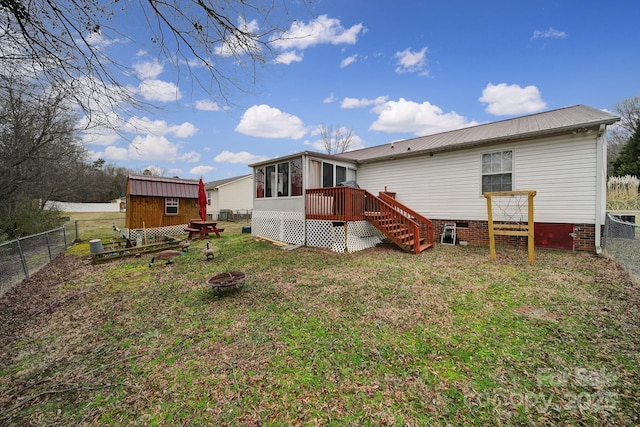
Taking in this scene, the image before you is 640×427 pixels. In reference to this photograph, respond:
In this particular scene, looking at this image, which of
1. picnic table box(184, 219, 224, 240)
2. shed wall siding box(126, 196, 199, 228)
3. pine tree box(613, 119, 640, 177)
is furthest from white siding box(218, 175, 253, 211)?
pine tree box(613, 119, 640, 177)

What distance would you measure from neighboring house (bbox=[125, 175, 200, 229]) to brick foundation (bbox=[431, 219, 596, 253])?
13.4 meters

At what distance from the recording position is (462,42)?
9.66 meters

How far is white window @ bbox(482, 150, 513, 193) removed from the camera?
310 inches

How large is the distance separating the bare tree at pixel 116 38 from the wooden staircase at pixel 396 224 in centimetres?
638

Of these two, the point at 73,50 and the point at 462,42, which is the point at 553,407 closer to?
the point at 73,50

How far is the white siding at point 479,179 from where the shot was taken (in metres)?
6.75

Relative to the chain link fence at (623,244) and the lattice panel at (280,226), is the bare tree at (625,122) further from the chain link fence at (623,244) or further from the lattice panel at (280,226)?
the lattice panel at (280,226)

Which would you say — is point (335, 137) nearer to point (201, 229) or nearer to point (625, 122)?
point (201, 229)

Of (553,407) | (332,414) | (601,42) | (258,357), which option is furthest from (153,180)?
(601,42)

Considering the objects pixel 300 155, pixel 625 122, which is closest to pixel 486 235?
pixel 300 155

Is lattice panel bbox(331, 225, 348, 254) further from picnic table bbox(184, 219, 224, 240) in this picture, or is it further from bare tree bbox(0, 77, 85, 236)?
bare tree bbox(0, 77, 85, 236)

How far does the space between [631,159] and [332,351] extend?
3210cm

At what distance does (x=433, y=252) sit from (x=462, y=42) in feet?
27.4

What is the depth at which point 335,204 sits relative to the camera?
317 inches
